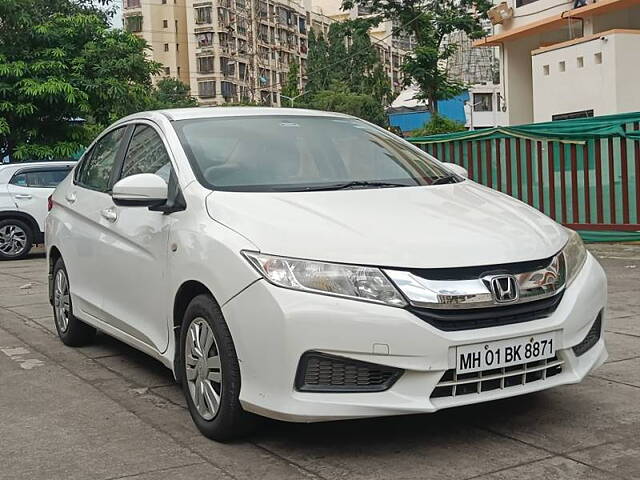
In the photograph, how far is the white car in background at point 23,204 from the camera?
15055 mm

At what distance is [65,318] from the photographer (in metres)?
6.62

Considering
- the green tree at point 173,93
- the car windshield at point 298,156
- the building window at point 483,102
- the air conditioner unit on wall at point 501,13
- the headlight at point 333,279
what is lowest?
the headlight at point 333,279

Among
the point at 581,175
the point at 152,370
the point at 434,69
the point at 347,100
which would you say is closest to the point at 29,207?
the point at 581,175

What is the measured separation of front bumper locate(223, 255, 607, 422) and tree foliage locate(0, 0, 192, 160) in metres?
16.0

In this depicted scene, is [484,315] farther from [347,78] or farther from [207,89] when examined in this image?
[207,89]

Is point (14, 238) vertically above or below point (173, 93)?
below

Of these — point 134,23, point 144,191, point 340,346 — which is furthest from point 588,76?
point 134,23

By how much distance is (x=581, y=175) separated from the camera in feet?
38.8

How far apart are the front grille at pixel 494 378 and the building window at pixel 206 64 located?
310 ft

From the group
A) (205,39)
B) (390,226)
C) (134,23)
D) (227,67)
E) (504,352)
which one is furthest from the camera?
(227,67)

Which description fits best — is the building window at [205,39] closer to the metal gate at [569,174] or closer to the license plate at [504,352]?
the metal gate at [569,174]

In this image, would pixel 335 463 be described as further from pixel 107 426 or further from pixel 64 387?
pixel 64 387

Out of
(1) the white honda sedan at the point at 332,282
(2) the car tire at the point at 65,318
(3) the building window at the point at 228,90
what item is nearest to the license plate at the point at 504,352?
(1) the white honda sedan at the point at 332,282

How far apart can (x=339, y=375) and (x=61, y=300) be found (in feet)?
11.6
